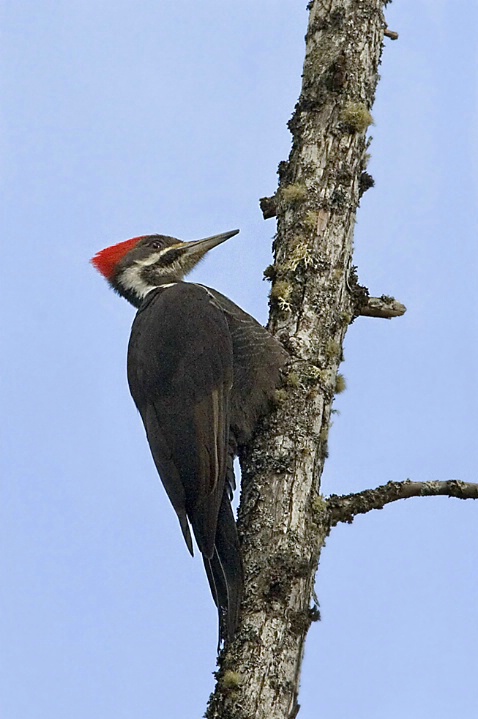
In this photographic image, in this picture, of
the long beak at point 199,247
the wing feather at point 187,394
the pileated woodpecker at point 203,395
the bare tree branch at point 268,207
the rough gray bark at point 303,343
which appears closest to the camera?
the rough gray bark at point 303,343

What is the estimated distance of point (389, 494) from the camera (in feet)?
13.1

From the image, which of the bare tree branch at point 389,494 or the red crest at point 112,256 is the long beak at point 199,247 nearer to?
the red crest at point 112,256

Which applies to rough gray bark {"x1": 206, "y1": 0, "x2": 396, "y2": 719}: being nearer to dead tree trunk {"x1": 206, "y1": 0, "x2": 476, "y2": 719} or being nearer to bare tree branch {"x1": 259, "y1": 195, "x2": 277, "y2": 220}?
dead tree trunk {"x1": 206, "y1": 0, "x2": 476, "y2": 719}

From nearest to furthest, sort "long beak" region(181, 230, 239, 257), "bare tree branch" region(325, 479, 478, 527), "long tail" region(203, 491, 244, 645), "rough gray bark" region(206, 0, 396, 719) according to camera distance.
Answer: "rough gray bark" region(206, 0, 396, 719) < "long tail" region(203, 491, 244, 645) < "bare tree branch" region(325, 479, 478, 527) < "long beak" region(181, 230, 239, 257)

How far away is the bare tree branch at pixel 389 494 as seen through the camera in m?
3.95

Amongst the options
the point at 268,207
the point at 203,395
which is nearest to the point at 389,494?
the point at 203,395

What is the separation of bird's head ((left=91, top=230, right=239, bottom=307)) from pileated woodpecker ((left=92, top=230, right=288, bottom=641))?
0.57 metres

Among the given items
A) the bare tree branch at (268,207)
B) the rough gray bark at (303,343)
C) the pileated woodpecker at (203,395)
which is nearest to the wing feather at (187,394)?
the pileated woodpecker at (203,395)

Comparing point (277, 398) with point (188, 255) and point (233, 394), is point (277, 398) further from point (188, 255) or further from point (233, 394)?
point (188, 255)

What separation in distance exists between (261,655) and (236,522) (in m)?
0.64

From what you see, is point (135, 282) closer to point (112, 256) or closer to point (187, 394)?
point (112, 256)

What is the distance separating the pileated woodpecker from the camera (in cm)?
412

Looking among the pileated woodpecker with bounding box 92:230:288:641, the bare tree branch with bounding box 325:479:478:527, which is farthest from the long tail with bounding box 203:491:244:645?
the bare tree branch with bounding box 325:479:478:527

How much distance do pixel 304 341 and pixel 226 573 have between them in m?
1.09
